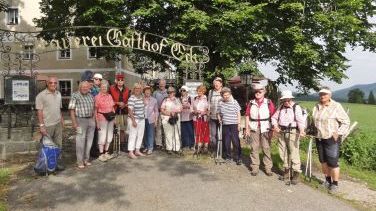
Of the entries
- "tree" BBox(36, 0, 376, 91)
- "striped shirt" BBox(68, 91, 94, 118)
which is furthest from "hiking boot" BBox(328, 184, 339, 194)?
"tree" BBox(36, 0, 376, 91)

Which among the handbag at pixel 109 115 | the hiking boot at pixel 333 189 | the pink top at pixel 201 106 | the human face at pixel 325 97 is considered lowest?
the hiking boot at pixel 333 189

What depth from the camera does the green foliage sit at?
14484 millimetres

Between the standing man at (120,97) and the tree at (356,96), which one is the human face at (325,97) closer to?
the standing man at (120,97)

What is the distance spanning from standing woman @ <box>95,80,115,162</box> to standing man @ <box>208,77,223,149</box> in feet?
7.42

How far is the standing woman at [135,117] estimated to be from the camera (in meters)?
10.5

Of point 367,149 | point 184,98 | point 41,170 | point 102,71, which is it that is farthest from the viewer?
point 102,71

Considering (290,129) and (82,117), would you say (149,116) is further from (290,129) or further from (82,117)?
(290,129)

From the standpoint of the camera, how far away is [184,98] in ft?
37.4

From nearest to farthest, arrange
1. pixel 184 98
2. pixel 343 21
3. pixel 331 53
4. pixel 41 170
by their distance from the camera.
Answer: pixel 41 170 → pixel 184 98 → pixel 343 21 → pixel 331 53

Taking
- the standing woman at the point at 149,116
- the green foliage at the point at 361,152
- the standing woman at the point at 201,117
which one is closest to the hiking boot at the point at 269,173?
the standing woman at the point at 201,117

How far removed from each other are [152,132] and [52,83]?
285cm

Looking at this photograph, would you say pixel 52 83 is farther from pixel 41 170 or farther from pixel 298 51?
pixel 298 51

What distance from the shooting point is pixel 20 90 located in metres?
11.9

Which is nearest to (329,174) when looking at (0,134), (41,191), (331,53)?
(41,191)
